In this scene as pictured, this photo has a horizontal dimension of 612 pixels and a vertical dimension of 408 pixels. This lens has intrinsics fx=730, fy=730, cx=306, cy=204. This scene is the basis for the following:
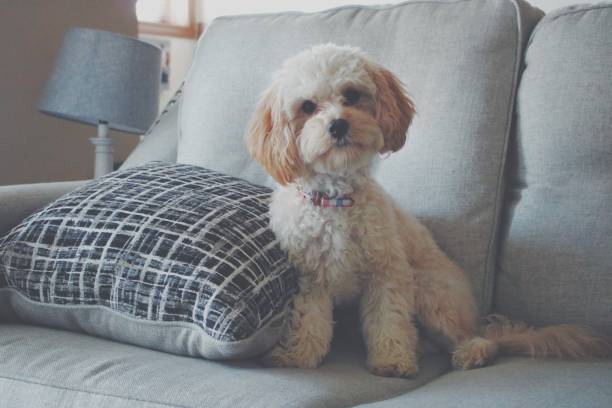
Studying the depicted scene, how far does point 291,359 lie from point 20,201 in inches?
29.2

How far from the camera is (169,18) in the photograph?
4363 mm

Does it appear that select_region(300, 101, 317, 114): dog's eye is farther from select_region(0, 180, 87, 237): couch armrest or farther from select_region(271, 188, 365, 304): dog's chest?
select_region(0, 180, 87, 237): couch armrest

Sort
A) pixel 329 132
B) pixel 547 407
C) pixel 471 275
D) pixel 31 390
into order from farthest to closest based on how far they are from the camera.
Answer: pixel 471 275, pixel 329 132, pixel 31 390, pixel 547 407

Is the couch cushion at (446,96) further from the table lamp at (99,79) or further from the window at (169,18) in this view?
the window at (169,18)

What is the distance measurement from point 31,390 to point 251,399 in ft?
1.28

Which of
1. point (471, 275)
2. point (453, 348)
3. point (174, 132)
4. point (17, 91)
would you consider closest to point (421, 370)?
point (453, 348)

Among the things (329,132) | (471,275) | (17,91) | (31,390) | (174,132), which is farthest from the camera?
(17,91)

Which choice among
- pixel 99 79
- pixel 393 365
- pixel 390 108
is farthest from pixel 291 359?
pixel 99 79

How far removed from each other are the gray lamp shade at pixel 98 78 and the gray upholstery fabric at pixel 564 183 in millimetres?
1326

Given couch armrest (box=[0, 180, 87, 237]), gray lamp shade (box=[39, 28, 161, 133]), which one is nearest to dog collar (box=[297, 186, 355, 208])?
couch armrest (box=[0, 180, 87, 237])

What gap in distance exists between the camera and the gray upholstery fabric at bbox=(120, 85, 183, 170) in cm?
210

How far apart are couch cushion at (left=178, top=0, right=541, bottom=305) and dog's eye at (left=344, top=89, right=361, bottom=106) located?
0.28 m

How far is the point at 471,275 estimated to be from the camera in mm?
1604

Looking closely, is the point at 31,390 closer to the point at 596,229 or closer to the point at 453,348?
the point at 453,348
